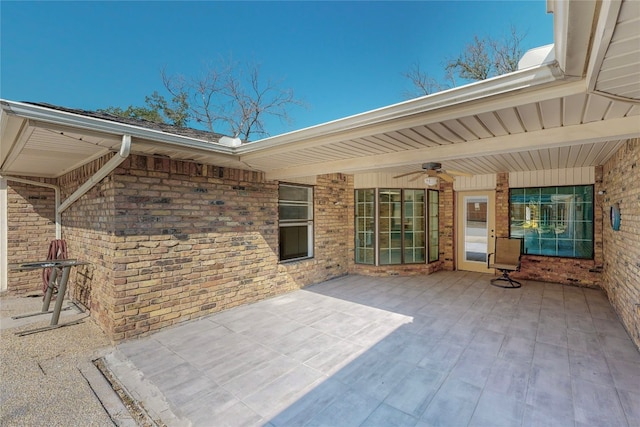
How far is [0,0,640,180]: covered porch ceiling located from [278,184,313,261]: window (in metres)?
1.30

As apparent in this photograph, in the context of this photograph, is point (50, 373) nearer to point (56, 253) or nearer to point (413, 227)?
point (56, 253)

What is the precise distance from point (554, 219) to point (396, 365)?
577cm

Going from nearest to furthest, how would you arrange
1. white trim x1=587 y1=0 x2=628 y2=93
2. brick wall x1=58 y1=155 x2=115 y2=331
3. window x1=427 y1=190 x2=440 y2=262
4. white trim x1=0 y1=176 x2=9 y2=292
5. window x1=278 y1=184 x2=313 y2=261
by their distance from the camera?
white trim x1=587 y1=0 x2=628 y2=93, brick wall x1=58 y1=155 x2=115 y2=331, white trim x1=0 y1=176 x2=9 y2=292, window x1=278 y1=184 x2=313 y2=261, window x1=427 y1=190 x2=440 y2=262

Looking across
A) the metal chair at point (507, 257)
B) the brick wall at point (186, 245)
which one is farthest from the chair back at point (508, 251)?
the brick wall at point (186, 245)

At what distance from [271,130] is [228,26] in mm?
4790

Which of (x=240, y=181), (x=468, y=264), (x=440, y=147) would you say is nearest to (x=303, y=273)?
(x=240, y=181)

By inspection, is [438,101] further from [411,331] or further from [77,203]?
[77,203]

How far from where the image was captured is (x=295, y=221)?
609 centimetres

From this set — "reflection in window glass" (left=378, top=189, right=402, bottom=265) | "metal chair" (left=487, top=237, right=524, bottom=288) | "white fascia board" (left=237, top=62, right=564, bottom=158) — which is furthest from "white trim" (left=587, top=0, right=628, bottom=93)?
"reflection in window glass" (left=378, top=189, right=402, bottom=265)

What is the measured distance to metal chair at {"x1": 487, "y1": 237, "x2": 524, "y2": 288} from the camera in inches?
239

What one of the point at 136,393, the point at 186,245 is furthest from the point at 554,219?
the point at 136,393

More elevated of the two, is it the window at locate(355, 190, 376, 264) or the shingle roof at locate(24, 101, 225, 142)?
the shingle roof at locate(24, 101, 225, 142)

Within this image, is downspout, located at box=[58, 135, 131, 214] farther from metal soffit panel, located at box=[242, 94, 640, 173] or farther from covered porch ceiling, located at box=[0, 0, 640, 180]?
metal soffit panel, located at box=[242, 94, 640, 173]

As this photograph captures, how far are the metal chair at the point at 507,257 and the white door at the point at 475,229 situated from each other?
548 mm
